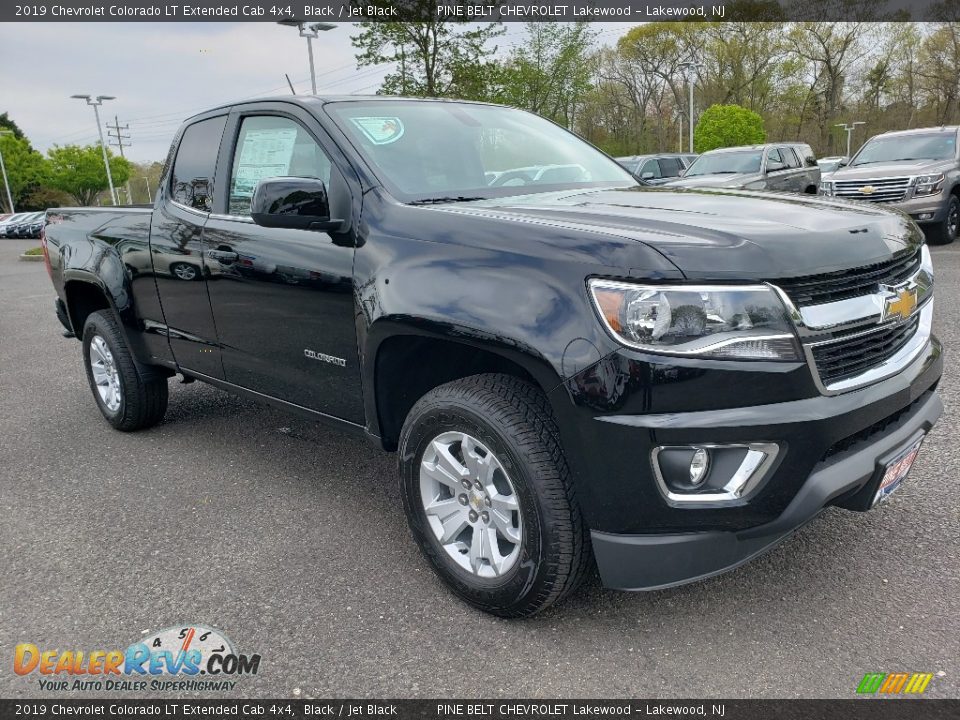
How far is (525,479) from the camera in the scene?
94.0 inches

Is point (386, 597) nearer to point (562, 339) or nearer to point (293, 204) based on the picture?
point (562, 339)

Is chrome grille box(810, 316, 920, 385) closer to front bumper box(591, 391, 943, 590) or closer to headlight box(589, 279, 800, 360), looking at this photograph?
headlight box(589, 279, 800, 360)

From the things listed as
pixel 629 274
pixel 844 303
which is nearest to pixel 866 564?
pixel 844 303

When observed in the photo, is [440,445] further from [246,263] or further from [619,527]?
[246,263]

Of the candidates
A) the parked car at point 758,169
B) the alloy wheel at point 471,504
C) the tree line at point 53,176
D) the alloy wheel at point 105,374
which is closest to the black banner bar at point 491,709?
the alloy wheel at point 471,504

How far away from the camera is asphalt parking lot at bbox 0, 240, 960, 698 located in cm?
238

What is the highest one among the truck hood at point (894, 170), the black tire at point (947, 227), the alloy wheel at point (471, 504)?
the truck hood at point (894, 170)

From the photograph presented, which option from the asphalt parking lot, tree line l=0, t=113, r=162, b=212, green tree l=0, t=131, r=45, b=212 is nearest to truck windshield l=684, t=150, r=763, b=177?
the asphalt parking lot

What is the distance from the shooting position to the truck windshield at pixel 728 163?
13234 mm

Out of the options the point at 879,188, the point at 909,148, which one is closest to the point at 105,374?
the point at 879,188

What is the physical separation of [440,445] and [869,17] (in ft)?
173

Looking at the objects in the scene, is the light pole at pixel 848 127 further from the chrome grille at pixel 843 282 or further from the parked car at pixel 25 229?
the chrome grille at pixel 843 282

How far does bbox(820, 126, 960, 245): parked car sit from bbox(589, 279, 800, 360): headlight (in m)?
9.90

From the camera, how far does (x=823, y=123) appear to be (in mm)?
51531
